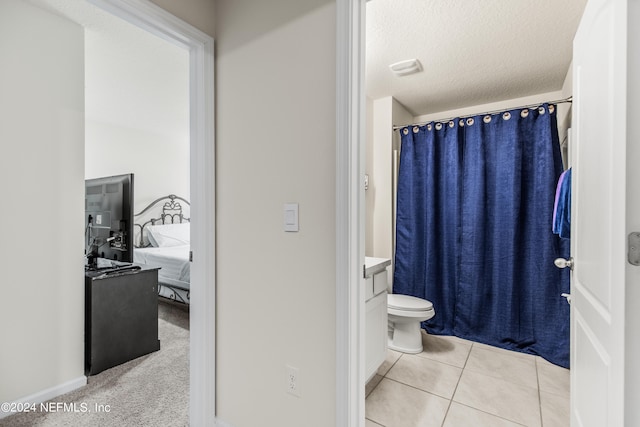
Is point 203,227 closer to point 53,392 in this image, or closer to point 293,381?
point 293,381

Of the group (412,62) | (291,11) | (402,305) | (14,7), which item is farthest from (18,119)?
(402,305)

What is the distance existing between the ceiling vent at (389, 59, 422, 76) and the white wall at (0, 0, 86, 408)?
2318 mm

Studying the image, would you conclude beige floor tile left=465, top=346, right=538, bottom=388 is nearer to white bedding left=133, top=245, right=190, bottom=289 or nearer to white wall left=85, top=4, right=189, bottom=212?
white bedding left=133, top=245, right=190, bottom=289

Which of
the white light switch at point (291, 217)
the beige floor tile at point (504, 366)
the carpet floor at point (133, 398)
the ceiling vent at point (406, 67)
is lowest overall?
the beige floor tile at point (504, 366)

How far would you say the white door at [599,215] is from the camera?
0.75m

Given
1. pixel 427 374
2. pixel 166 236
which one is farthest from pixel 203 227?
pixel 166 236

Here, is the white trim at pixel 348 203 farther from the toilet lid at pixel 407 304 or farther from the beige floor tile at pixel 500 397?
the toilet lid at pixel 407 304

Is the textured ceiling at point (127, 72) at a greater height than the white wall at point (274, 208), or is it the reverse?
Answer: the textured ceiling at point (127, 72)

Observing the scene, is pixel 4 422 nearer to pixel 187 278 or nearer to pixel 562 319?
pixel 187 278

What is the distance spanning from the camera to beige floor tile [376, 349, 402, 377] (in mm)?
2200

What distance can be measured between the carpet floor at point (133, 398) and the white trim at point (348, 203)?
1.10 m

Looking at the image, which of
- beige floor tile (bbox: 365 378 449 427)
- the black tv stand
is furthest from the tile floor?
the black tv stand

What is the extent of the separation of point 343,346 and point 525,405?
5.10ft

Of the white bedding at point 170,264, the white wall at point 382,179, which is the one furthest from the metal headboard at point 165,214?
the white wall at point 382,179
